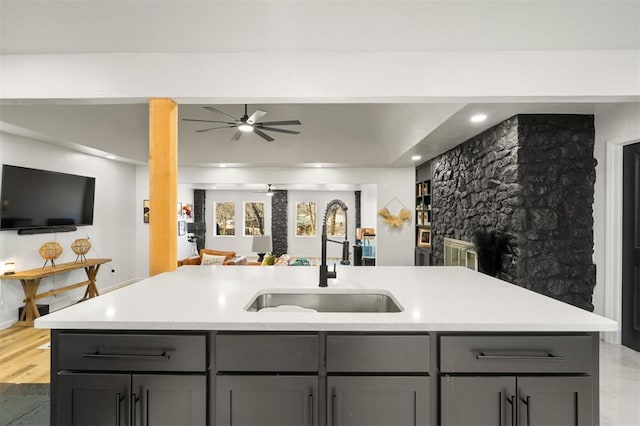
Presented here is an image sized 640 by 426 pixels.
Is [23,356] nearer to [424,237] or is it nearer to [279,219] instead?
[424,237]

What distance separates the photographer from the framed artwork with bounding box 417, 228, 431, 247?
20.9 feet

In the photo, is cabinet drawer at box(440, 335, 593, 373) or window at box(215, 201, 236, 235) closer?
cabinet drawer at box(440, 335, 593, 373)

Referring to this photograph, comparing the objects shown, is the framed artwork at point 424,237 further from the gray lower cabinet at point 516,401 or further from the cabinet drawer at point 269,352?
the cabinet drawer at point 269,352

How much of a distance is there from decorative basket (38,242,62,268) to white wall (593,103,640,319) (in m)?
6.41

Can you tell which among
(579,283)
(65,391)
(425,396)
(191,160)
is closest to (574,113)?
(579,283)

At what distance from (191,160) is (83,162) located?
1.62 metres

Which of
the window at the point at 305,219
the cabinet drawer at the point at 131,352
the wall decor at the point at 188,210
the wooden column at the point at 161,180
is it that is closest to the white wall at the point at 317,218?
the window at the point at 305,219

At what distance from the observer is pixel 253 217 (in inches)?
428

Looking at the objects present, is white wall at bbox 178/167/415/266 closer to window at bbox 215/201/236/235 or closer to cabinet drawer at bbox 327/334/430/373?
window at bbox 215/201/236/235

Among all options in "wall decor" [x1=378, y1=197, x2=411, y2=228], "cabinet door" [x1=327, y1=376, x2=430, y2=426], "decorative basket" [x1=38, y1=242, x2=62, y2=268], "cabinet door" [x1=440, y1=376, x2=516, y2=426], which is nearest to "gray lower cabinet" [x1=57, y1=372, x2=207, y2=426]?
"cabinet door" [x1=327, y1=376, x2=430, y2=426]

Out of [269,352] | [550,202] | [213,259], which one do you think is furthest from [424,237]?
[269,352]

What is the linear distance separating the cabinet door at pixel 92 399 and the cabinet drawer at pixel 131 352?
4cm

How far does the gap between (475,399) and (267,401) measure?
0.76 m

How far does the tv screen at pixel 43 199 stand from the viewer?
414 centimetres
